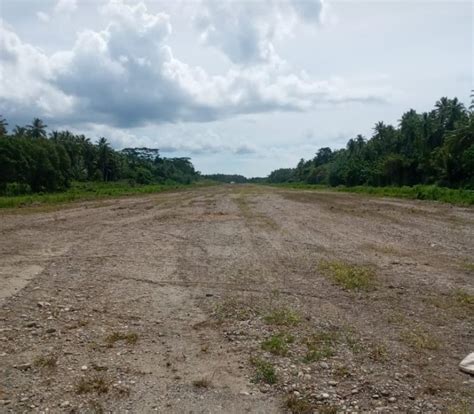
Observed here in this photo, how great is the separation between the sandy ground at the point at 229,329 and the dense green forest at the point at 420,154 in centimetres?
3739

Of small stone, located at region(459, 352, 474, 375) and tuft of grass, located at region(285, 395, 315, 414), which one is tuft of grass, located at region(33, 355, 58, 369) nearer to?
tuft of grass, located at region(285, 395, 315, 414)

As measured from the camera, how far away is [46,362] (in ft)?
16.1

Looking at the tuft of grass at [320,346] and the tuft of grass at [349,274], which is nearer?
the tuft of grass at [320,346]

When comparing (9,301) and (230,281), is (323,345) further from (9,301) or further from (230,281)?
(9,301)

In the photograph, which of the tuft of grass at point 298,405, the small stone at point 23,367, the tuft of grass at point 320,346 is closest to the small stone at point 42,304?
the small stone at point 23,367

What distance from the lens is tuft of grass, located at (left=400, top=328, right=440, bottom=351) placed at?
17.4ft

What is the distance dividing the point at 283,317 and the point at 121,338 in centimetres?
215

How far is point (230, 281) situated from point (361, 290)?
2290 mm

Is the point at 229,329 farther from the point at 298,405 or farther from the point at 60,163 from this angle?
the point at 60,163

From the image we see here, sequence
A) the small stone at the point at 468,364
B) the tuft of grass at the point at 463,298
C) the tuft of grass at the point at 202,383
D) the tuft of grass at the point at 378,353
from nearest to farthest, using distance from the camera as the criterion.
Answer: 1. the tuft of grass at the point at 202,383
2. the small stone at the point at 468,364
3. the tuft of grass at the point at 378,353
4. the tuft of grass at the point at 463,298

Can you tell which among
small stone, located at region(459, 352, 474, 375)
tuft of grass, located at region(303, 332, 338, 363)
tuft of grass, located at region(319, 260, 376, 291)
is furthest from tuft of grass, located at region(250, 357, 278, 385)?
tuft of grass, located at region(319, 260, 376, 291)

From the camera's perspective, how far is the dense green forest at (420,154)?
157 feet

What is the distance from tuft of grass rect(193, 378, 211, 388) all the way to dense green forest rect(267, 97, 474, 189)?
4230 cm

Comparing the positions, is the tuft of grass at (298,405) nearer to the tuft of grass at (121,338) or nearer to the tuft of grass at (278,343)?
the tuft of grass at (278,343)
